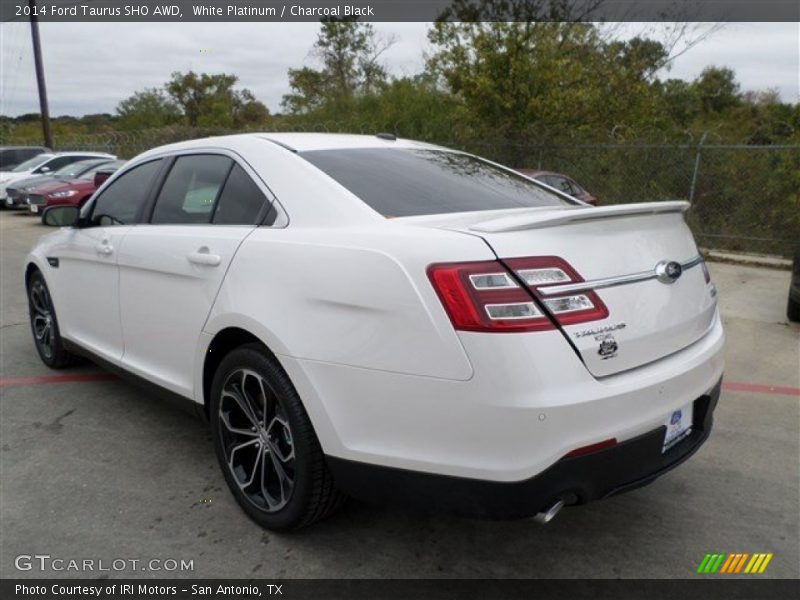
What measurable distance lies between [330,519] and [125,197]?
230 cm

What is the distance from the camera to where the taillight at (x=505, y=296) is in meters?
1.94

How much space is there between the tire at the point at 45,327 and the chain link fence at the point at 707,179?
1060 cm

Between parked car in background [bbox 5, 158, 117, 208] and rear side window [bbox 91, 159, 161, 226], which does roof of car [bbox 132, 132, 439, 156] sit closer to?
rear side window [bbox 91, 159, 161, 226]

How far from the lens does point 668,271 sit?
2.35 metres

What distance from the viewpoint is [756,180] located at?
11.2 metres

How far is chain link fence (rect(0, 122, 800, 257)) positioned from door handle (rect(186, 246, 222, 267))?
10.5 m

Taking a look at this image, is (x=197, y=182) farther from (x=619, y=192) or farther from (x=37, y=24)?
(x=37, y=24)

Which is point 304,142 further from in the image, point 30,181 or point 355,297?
point 30,181

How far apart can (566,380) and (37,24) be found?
2925 cm

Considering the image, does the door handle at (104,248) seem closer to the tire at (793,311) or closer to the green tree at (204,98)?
the tire at (793,311)

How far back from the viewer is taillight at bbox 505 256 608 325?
1990mm

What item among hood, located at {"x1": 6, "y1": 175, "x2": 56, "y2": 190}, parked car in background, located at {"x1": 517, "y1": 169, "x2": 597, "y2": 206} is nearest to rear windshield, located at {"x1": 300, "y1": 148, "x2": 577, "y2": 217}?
parked car in background, located at {"x1": 517, "y1": 169, "x2": 597, "y2": 206}

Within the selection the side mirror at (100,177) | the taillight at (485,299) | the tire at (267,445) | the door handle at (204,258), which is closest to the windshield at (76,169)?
the side mirror at (100,177)

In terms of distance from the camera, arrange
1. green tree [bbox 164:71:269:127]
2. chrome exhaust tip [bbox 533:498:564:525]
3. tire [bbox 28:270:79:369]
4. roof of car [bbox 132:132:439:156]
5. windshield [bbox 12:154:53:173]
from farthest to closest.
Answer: green tree [bbox 164:71:269:127], windshield [bbox 12:154:53:173], tire [bbox 28:270:79:369], roof of car [bbox 132:132:439:156], chrome exhaust tip [bbox 533:498:564:525]
